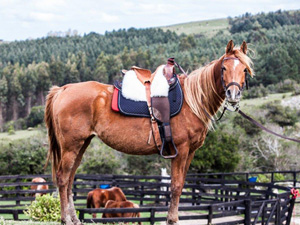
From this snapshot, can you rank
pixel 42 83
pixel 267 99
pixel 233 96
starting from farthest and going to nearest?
1. pixel 42 83
2. pixel 267 99
3. pixel 233 96

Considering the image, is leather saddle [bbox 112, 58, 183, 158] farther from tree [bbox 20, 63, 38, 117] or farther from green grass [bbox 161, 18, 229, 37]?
green grass [bbox 161, 18, 229, 37]

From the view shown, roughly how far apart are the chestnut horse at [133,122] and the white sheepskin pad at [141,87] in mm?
231

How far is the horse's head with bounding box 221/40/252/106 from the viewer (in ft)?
13.6

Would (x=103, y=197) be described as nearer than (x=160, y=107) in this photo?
No

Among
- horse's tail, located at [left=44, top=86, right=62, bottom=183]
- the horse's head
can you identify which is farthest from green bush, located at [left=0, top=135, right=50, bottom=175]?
the horse's head

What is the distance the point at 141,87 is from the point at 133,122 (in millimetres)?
458

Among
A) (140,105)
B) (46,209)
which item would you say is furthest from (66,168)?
(46,209)

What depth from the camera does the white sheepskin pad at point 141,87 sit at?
4.60 m

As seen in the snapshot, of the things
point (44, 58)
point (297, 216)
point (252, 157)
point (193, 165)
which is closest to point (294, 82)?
point (252, 157)

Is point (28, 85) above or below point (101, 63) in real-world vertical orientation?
below

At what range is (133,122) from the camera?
15.0 ft

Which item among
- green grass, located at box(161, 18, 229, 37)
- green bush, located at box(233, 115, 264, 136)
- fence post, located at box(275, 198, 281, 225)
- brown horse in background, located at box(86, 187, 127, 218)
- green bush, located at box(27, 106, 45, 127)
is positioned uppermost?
green grass, located at box(161, 18, 229, 37)

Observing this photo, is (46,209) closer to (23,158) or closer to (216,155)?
(216,155)

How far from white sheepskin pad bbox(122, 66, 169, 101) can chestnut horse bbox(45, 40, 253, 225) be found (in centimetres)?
23
